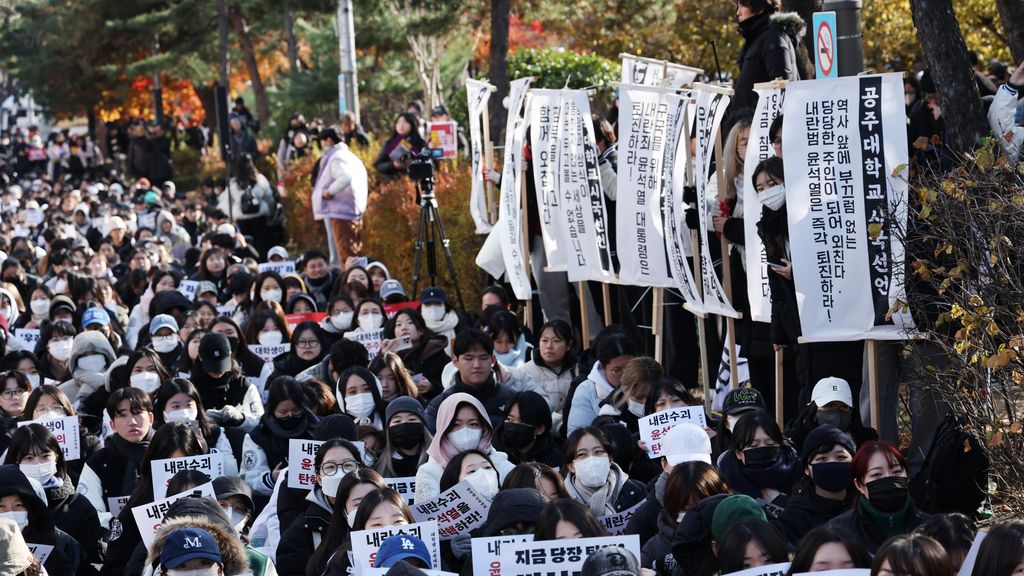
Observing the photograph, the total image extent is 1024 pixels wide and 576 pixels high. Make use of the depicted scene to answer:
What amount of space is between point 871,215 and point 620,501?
82.4 inches

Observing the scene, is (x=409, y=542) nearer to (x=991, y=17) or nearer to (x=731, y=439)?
(x=731, y=439)

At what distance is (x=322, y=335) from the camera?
12.9 meters

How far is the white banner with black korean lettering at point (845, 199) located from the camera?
8703 mm

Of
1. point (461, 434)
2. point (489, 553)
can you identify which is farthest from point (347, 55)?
point (489, 553)

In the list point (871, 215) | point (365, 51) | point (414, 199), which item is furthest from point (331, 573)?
point (365, 51)

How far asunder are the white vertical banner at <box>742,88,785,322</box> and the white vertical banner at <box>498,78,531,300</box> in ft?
13.1

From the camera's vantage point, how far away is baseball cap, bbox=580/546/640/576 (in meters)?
5.80

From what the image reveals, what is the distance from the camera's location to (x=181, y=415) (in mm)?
10070

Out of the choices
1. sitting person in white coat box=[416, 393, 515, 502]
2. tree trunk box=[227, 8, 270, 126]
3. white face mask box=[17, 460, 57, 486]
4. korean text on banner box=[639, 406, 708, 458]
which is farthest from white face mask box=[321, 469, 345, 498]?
tree trunk box=[227, 8, 270, 126]

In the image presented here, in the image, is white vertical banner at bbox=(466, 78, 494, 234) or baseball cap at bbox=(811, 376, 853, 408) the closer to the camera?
baseball cap at bbox=(811, 376, 853, 408)

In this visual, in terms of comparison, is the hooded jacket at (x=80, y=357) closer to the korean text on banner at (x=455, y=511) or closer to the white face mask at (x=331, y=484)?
the white face mask at (x=331, y=484)

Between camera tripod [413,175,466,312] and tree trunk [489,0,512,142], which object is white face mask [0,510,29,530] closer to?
camera tripod [413,175,466,312]

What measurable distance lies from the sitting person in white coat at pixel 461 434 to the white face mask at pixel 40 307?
25.6ft

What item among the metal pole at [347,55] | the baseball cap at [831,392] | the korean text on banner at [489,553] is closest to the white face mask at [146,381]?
the baseball cap at [831,392]
